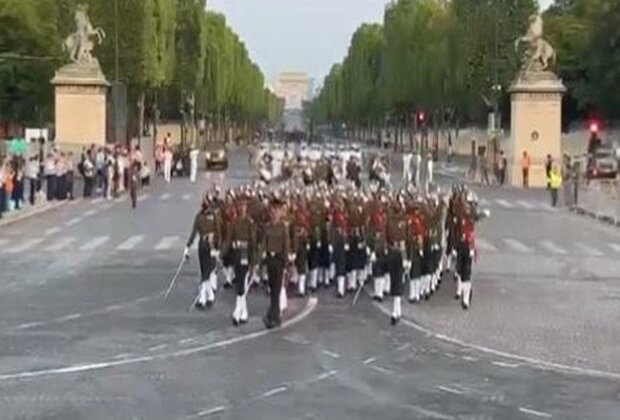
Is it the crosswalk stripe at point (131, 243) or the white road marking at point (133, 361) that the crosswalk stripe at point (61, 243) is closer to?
the crosswalk stripe at point (131, 243)

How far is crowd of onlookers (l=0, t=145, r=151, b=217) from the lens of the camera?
165 ft

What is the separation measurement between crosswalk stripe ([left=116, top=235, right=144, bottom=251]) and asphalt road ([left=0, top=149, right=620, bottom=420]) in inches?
73.9

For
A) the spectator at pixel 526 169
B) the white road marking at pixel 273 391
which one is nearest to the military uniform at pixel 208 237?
the white road marking at pixel 273 391

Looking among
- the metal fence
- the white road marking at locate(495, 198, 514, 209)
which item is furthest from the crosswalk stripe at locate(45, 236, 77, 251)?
the white road marking at locate(495, 198, 514, 209)

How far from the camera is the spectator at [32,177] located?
54.9 metres

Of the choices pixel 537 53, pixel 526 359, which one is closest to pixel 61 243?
pixel 526 359

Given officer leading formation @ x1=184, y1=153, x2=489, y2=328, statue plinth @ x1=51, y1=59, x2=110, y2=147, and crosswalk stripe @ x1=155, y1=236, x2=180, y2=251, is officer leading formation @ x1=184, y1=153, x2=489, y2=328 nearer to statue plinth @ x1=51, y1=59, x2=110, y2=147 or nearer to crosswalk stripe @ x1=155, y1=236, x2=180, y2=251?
crosswalk stripe @ x1=155, y1=236, x2=180, y2=251

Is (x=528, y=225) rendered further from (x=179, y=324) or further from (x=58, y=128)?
(x=58, y=128)

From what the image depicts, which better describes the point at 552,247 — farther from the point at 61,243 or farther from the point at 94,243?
the point at 61,243

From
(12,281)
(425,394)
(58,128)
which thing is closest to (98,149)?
(58,128)

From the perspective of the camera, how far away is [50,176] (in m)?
57.5

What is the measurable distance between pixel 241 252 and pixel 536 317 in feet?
14.8

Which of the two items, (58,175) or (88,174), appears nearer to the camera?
(58,175)

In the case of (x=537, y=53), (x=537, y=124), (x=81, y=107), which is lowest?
(x=537, y=124)
